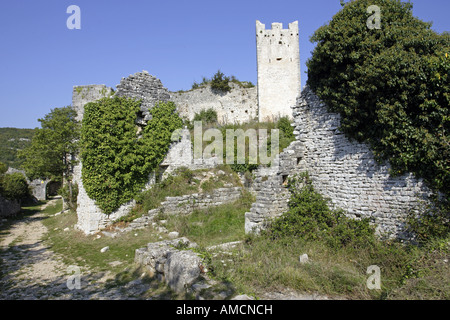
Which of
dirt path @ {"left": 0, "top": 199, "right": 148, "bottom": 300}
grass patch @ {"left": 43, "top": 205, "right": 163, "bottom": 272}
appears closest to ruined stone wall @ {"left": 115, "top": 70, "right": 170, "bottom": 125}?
grass patch @ {"left": 43, "top": 205, "right": 163, "bottom": 272}

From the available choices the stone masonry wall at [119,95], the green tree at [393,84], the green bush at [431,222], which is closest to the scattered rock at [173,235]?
the stone masonry wall at [119,95]

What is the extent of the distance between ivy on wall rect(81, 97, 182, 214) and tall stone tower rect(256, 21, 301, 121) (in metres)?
15.5

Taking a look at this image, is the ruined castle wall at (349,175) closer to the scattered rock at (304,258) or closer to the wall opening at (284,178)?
the wall opening at (284,178)

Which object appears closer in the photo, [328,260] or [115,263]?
[328,260]

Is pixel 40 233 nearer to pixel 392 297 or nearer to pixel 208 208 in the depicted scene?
pixel 208 208

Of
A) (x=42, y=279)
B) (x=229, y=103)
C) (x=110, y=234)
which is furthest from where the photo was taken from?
(x=229, y=103)

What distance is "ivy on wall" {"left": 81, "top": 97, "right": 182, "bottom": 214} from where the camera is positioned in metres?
10.8

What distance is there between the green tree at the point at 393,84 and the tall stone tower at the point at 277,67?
17734mm

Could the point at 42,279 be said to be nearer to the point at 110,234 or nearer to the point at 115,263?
the point at 115,263

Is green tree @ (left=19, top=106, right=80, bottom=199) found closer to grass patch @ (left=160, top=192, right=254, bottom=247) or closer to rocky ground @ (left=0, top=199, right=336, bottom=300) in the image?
rocky ground @ (left=0, top=199, right=336, bottom=300)

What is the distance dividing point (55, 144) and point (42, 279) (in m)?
12.9

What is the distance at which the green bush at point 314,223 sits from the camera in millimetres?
6846

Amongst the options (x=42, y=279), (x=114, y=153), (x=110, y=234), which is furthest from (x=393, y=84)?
(x=110, y=234)

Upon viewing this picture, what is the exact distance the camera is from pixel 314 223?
762cm
